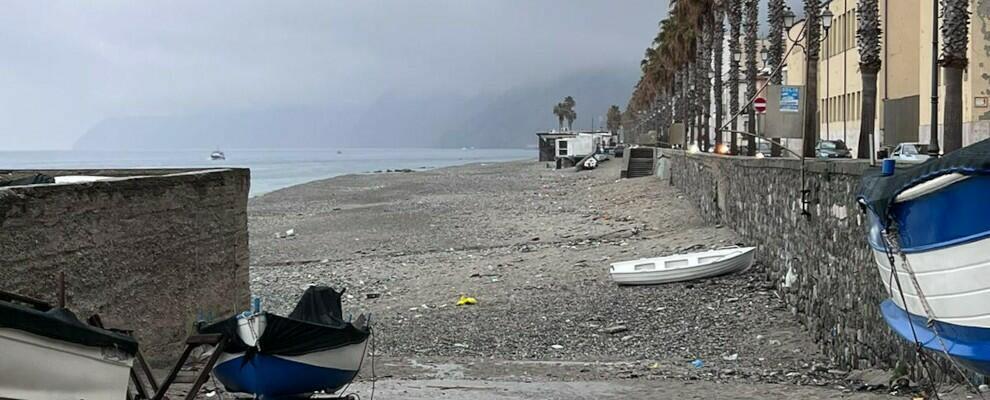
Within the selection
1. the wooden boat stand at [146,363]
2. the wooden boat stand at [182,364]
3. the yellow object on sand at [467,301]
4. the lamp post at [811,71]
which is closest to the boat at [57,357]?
the wooden boat stand at [146,363]

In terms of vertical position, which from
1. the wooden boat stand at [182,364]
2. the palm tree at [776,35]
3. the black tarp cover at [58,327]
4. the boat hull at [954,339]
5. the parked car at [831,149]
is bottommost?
the wooden boat stand at [182,364]

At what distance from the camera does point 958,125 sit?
833 inches

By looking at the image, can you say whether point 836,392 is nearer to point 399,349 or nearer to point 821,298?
point 821,298

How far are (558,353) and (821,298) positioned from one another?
3563 mm

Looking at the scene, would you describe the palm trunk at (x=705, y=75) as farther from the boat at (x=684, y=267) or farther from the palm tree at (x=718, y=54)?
the boat at (x=684, y=267)

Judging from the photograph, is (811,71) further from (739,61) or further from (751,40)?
(739,61)

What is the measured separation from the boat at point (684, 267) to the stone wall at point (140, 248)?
8.91 metres

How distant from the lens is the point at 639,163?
194 ft

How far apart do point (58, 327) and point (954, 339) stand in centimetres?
515

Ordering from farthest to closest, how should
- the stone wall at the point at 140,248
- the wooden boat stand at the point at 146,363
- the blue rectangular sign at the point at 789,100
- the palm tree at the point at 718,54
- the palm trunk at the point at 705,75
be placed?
the palm trunk at the point at 705,75, the palm tree at the point at 718,54, the blue rectangular sign at the point at 789,100, the stone wall at the point at 140,248, the wooden boat stand at the point at 146,363

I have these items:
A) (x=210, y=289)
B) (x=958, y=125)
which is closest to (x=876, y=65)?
(x=958, y=125)

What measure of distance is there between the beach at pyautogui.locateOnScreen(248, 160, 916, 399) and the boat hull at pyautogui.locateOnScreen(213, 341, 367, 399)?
2089 millimetres

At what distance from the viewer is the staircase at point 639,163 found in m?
57.6

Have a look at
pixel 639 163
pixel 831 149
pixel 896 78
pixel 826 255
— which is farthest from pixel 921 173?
pixel 639 163
